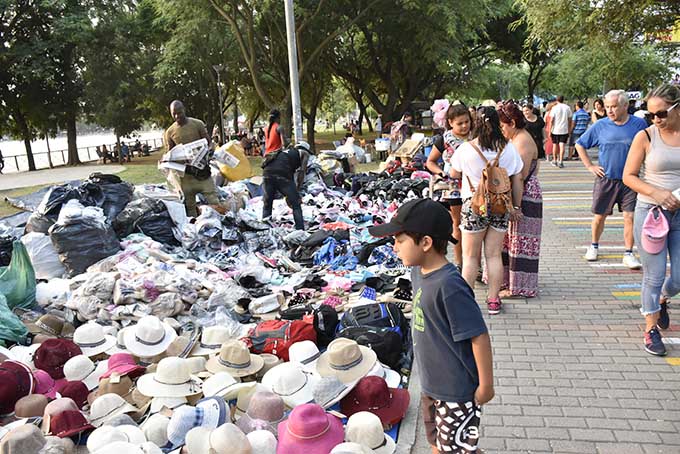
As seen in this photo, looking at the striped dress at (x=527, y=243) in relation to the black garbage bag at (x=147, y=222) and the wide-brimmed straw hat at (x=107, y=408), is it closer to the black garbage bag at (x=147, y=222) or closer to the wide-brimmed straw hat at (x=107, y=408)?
the wide-brimmed straw hat at (x=107, y=408)

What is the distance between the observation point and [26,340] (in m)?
4.72

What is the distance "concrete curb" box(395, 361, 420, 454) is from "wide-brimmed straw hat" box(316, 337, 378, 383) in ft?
1.15

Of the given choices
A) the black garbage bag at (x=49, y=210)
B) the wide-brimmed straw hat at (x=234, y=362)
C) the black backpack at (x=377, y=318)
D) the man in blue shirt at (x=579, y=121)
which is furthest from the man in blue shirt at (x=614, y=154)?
the man in blue shirt at (x=579, y=121)

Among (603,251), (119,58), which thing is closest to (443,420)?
(603,251)

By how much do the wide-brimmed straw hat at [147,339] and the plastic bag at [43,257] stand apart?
2808 millimetres

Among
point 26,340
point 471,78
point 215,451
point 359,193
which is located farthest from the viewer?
point 471,78

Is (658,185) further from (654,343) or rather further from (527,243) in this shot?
(527,243)

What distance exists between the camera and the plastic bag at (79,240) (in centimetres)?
641

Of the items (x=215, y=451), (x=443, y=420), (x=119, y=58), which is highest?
(x=119, y=58)

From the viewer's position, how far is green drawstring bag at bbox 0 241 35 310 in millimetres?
5332

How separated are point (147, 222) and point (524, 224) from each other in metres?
4.87

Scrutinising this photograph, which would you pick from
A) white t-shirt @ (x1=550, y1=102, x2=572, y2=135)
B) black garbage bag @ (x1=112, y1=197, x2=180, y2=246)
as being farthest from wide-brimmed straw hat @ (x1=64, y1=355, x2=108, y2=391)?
white t-shirt @ (x1=550, y1=102, x2=572, y2=135)

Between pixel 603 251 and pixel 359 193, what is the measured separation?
16.8 feet

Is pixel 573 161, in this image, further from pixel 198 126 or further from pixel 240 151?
pixel 198 126
